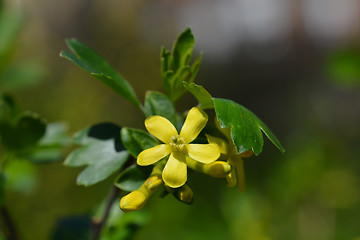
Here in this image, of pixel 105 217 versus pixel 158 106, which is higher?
pixel 158 106

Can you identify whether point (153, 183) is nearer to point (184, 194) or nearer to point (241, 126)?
point (184, 194)

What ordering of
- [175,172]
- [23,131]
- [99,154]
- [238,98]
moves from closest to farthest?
[175,172], [99,154], [23,131], [238,98]

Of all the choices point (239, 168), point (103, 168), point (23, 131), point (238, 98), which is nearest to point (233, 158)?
point (239, 168)

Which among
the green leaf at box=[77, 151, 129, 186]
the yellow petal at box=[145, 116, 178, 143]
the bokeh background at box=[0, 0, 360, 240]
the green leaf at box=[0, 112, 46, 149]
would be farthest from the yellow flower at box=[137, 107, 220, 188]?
the bokeh background at box=[0, 0, 360, 240]

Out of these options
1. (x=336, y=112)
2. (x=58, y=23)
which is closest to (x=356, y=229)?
(x=336, y=112)

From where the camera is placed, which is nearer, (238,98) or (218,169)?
(218,169)

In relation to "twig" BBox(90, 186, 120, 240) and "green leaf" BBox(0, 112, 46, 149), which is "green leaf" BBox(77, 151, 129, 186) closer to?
"twig" BBox(90, 186, 120, 240)

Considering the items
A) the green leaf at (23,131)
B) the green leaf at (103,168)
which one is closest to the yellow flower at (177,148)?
the green leaf at (103,168)
